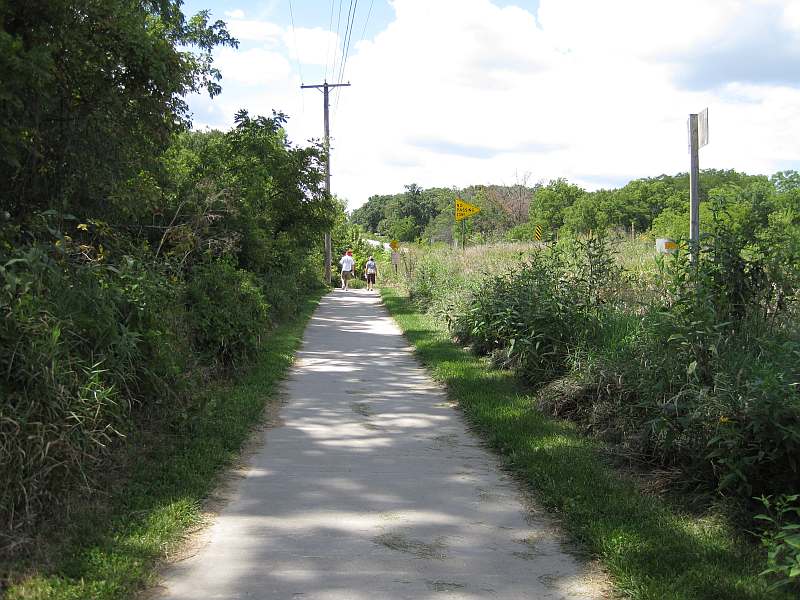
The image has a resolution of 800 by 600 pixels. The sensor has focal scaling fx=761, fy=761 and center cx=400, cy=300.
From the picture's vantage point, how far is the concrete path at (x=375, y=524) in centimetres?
407

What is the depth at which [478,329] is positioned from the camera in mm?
11797

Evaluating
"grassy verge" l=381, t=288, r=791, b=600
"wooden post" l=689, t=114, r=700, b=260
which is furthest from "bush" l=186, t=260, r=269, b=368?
"wooden post" l=689, t=114, r=700, b=260

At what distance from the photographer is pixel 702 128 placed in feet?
23.8

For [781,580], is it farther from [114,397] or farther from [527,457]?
[114,397]

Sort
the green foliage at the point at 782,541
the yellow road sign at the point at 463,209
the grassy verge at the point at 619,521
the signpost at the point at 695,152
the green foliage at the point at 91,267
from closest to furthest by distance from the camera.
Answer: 1. the green foliage at the point at 782,541
2. the grassy verge at the point at 619,521
3. the green foliage at the point at 91,267
4. the signpost at the point at 695,152
5. the yellow road sign at the point at 463,209

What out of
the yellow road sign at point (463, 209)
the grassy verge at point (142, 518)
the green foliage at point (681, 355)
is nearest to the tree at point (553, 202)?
the yellow road sign at point (463, 209)

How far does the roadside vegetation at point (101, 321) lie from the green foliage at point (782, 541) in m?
3.25

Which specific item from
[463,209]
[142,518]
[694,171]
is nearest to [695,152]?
[694,171]

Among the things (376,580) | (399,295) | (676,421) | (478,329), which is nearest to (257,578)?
(376,580)

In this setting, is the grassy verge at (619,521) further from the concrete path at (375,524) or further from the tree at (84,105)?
the tree at (84,105)

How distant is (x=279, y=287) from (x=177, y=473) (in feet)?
44.7

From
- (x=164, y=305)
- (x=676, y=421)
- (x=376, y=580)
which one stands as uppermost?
(x=164, y=305)

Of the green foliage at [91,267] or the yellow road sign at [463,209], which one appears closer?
the green foliage at [91,267]

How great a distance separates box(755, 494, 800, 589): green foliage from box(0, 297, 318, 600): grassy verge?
126 inches
